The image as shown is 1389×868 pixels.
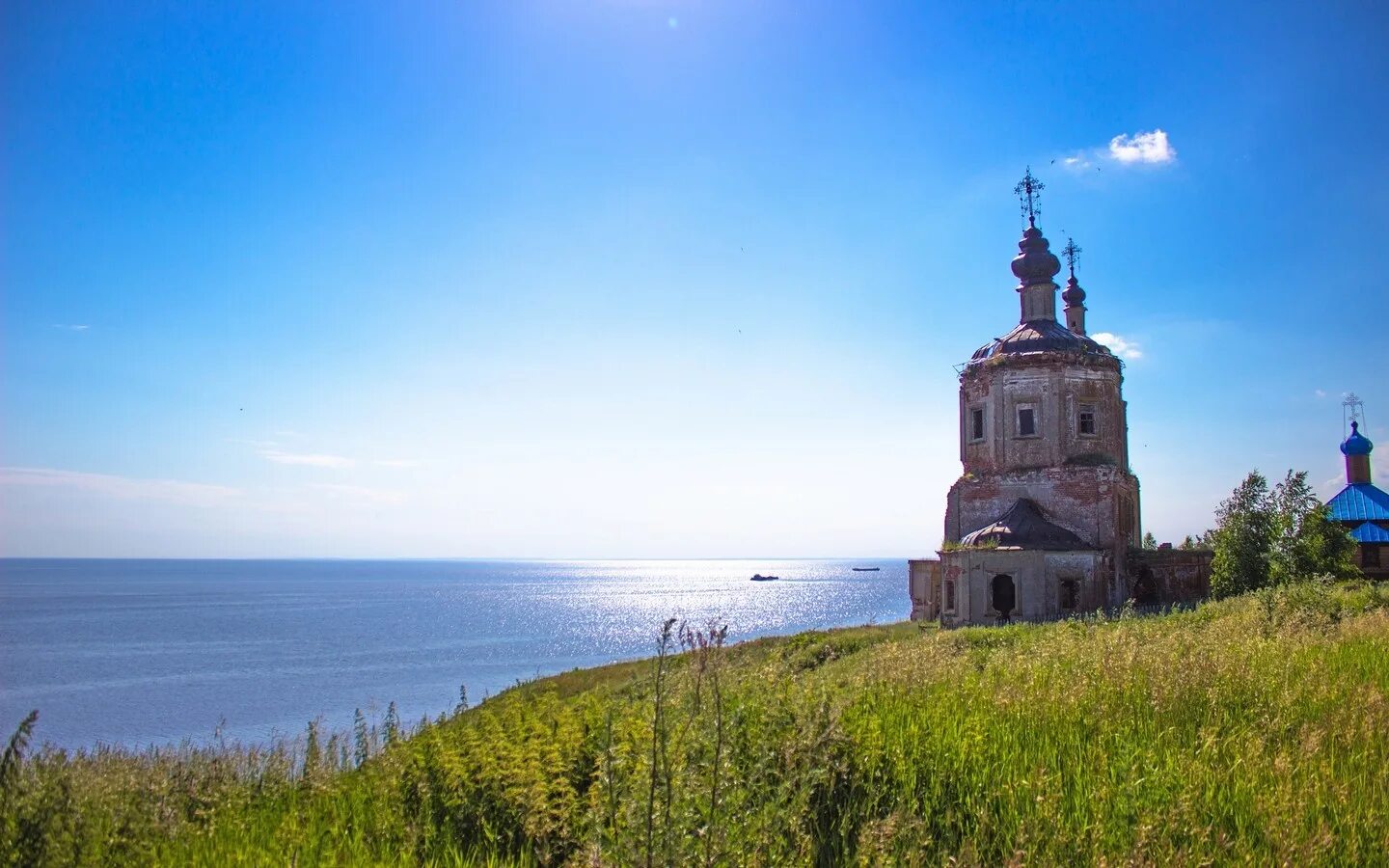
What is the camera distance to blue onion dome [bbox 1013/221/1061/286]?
33531mm

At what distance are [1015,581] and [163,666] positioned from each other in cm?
4707

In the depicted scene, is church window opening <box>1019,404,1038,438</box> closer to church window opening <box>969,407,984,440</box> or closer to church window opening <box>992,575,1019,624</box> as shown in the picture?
church window opening <box>969,407,984,440</box>

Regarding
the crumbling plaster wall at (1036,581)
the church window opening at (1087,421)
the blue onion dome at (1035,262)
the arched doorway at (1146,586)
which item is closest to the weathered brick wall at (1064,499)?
the arched doorway at (1146,586)

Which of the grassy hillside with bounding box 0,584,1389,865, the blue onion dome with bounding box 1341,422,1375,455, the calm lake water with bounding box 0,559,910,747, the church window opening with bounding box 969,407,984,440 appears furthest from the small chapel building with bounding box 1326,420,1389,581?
the calm lake water with bounding box 0,559,910,747

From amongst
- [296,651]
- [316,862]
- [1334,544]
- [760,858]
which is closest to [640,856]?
[760,858]

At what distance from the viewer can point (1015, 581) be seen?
92.6 feet

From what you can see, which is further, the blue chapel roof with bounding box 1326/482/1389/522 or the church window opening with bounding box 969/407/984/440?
the blue chapel roof with bounding box 1326/482/1389/522

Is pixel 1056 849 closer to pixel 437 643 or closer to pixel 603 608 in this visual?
pixel 437 643

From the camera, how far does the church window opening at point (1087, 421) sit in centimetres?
3116

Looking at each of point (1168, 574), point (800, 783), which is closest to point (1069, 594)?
point (1168, 574)

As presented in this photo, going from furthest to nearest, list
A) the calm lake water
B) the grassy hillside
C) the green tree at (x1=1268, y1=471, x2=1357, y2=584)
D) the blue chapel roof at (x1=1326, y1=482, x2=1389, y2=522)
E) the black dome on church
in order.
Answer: the blue chapel roof at (x1=1326, y1=482, x2=1389, y2=522)
the calm lake water
the black dome on church
the green tree at (x1=1268, y1=471, x2=1357, y2=584)
the grassy hillside

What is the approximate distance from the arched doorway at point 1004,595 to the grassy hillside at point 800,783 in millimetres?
22291

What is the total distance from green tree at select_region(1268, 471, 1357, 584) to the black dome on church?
25.4ft

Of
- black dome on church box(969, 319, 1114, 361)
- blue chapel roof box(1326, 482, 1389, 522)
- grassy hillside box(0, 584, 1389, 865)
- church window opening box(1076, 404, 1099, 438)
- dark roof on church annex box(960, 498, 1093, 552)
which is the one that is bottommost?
grassy hillside box(0, 584, 1389, 865)
